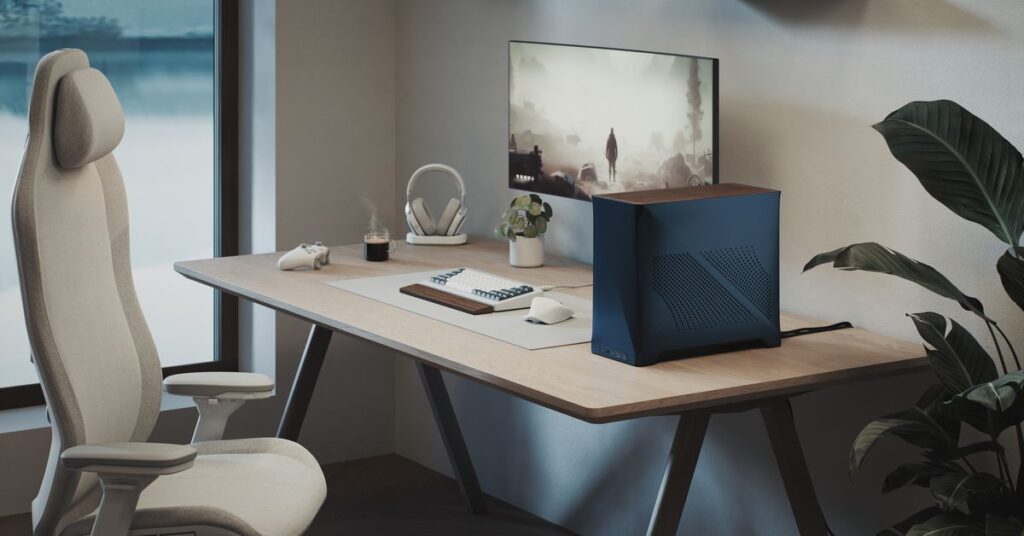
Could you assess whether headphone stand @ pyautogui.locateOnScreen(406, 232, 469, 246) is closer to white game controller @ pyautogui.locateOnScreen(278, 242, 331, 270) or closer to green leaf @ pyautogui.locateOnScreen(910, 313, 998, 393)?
white game controller @ pyautogui.locateOnScreen(278, 242, 331, 270)

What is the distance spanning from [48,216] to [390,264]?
127cm

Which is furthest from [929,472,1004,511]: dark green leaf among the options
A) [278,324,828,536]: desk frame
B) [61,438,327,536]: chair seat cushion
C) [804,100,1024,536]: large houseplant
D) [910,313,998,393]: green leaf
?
[61,438,327,536]: chair seat cushion

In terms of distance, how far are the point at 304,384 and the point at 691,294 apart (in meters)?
1.54

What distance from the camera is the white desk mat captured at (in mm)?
2553

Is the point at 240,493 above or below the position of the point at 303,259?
below

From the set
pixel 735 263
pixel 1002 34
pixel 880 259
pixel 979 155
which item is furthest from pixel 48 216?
pixel 1002 34

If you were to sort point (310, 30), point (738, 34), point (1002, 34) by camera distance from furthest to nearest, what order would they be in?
point (310, 30)
point (738, 34)
point (1002, 34)

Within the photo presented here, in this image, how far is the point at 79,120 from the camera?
2.25m

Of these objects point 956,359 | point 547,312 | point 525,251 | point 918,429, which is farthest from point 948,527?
point 525,251

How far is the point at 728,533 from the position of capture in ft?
10.2

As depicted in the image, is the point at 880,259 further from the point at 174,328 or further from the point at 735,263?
the point at 174,328

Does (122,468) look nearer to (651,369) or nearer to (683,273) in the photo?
(651,369)

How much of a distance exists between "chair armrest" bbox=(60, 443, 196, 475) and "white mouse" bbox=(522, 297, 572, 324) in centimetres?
89

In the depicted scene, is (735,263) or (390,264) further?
(390,264)
